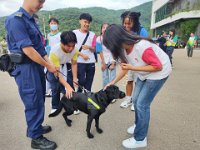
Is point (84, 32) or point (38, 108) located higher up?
point (84, 32)

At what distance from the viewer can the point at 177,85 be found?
5.89 m

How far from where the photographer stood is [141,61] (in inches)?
86.7

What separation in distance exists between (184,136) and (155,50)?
4.99ft

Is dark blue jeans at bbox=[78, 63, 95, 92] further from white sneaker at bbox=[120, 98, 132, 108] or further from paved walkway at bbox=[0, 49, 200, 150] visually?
white sneaker at bbox=[120, 98, 132, 108]

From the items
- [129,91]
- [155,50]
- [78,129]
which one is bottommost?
[78,129]

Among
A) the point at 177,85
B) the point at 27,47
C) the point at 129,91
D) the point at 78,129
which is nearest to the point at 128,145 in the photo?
the point at 78,129

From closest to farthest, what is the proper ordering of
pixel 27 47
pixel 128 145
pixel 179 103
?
pixel 27 47 < pixel 128 145 < pixel 179 103

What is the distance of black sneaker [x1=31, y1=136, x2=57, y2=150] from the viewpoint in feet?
8.56

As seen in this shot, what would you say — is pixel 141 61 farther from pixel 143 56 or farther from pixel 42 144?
pixel 42 144

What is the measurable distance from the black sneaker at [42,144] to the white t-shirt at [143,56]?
4.81 ft

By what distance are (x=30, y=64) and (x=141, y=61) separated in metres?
1.24

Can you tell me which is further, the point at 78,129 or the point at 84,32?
the point at 84,32

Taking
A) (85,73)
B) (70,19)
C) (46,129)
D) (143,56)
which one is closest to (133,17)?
(143,56)

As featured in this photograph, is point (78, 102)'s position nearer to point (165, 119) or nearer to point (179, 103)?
point (165, 119)
